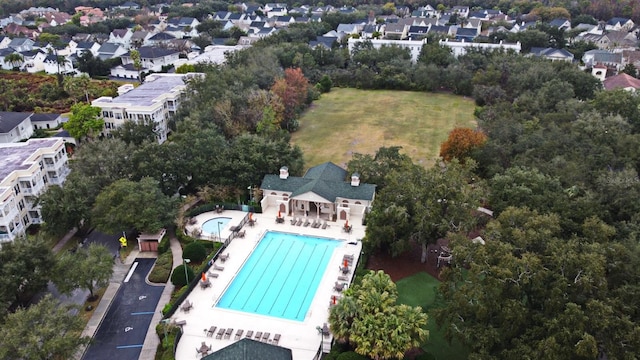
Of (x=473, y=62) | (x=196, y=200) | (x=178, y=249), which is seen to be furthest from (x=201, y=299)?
(x=473, y=62)

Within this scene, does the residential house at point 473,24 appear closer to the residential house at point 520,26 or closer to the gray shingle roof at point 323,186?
the residential house at point 520,26

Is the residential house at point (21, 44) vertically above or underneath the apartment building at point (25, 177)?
above

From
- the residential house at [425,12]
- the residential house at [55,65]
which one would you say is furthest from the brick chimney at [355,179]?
the residential house at [425,12]

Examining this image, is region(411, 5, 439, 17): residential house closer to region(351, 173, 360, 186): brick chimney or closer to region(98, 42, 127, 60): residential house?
region(98, 42, 127, 60): residential house

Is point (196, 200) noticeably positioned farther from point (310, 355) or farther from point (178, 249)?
point (310, 355)

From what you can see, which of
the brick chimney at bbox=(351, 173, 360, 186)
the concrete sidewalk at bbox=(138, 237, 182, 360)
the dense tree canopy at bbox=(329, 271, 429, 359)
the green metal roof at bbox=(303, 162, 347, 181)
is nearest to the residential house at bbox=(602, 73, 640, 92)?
Result: the green metal roof at bbox=(303, 162, 347, 181)

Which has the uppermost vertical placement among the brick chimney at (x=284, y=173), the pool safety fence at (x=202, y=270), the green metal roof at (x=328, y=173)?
the brick chimney at (x=284, y=173)

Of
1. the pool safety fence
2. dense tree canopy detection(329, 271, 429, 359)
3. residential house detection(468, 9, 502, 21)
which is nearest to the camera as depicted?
dense tree canopy detection(329, 271, 429, 359)
